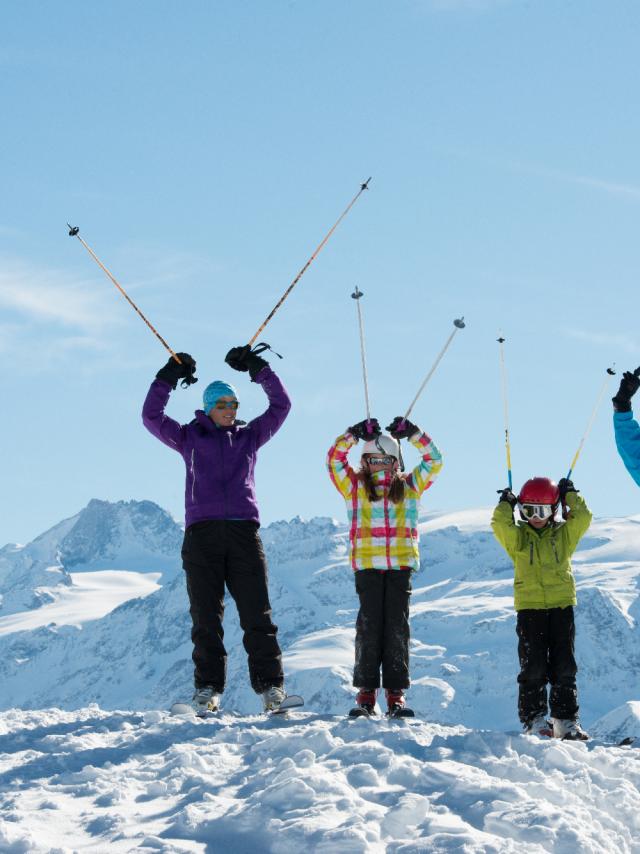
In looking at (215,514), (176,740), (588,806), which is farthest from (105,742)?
(588,806)

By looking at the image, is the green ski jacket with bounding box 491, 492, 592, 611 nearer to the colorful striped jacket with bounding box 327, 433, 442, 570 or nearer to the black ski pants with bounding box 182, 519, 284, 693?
the colorful striped jacket with bounding box 327, 433, 442, 570

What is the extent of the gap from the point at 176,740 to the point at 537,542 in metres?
3.51

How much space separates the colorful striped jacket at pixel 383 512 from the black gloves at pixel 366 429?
0.20ft

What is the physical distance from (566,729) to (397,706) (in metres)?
1.37

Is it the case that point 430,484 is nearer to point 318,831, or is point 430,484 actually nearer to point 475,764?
point 475,764

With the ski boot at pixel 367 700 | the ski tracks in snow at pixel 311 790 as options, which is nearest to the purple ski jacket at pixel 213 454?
the ski boot at pixel 367 700

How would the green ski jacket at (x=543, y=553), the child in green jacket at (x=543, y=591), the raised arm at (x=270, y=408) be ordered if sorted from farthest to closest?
the raised arm at (x=270, y=408)
the green ski jacket at (x=543, y=553)
the child in green jacket at (x=543, y=591)

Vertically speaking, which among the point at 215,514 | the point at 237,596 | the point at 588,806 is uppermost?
the point at 215,514

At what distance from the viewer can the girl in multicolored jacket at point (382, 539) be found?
9531 mm

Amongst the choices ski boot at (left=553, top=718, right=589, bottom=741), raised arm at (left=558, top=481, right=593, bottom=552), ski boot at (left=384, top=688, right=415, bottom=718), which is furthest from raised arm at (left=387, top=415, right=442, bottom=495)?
ski boot at (left=553, top=718, right=589, bottom=741)

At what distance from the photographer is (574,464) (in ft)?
36.8

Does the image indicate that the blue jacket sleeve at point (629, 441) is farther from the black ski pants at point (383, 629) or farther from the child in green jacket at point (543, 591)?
the black ski pants at point (383, 629)

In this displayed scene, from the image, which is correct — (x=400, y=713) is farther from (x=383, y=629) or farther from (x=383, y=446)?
(x=383, y=446)

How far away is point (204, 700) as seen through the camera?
955 centimetres
